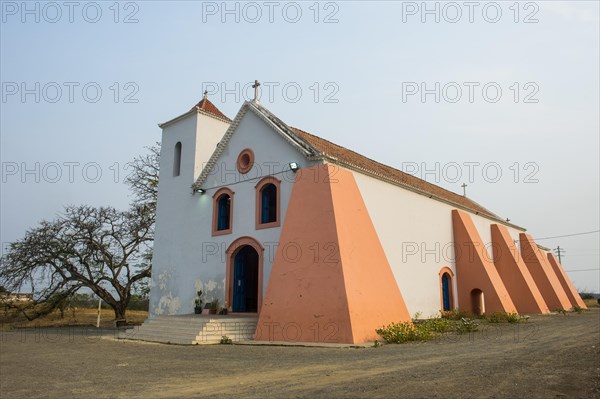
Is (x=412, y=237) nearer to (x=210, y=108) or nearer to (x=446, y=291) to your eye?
(x=446, y=291)

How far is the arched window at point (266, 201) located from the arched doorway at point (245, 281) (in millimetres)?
1264

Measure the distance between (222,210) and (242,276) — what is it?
9.42 ft

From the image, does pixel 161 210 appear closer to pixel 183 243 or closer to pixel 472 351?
pixel 183 243

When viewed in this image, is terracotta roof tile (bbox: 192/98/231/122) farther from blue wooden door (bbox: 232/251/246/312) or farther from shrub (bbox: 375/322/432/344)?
shrub (bbox: 375/322/432/344)

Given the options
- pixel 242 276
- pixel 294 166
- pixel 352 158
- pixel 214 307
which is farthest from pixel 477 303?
pixel 214 307

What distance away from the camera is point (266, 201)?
16484 mm

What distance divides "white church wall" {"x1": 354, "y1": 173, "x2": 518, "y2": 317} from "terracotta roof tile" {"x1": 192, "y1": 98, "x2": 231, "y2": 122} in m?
7.84

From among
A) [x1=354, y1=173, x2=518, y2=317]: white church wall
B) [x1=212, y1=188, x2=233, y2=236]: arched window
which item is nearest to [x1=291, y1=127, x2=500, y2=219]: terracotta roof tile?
[x1=354, y1=173, x2=518, y2=317]: white church wall

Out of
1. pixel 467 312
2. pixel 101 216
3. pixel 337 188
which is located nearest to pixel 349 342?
pixel 337 188

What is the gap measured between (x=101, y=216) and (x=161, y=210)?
17.0 ft

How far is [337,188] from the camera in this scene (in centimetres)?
→ 1420

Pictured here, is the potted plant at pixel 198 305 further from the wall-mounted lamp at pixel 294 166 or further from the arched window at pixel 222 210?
the wall-mounted lamp at pixel 294 166

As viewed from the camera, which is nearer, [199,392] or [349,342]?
[199,392]

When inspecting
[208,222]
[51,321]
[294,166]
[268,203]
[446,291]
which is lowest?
[51,321]
